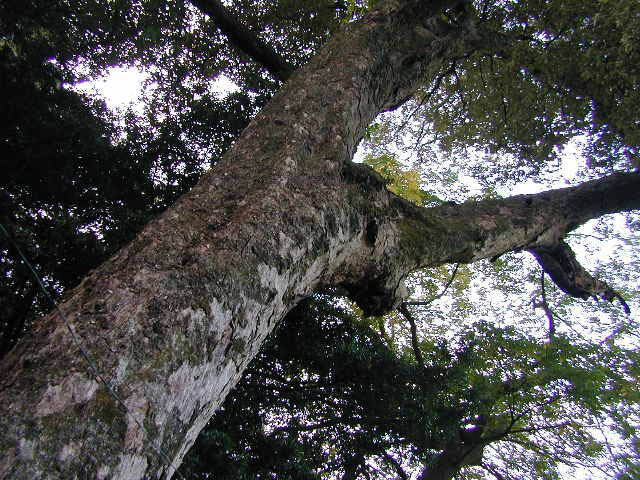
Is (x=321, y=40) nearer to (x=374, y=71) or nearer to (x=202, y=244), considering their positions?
(x=374, y=71)

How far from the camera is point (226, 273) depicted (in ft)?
4.68

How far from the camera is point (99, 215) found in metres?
4.82

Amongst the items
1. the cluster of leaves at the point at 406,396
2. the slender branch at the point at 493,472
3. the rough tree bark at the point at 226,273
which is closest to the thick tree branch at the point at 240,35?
the rough tree bark at the point at 226,273

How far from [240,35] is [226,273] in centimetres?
429

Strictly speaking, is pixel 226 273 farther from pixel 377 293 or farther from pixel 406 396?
pixel 406 396

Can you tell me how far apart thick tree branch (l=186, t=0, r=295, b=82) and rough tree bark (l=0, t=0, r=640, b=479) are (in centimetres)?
189

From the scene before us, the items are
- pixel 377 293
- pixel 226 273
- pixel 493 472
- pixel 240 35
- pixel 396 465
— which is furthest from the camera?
pixel 493 472

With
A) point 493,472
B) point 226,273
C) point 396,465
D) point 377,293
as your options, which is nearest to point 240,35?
point 377,293

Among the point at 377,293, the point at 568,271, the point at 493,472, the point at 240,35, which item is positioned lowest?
the point at 377,293

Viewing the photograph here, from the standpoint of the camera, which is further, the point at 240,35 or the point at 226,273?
the point at 240,35

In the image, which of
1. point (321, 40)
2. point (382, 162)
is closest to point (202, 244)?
point (321, 40)

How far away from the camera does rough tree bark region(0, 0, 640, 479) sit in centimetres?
95

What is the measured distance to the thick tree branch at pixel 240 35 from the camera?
4516 mm

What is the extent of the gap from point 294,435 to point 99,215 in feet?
13.3
